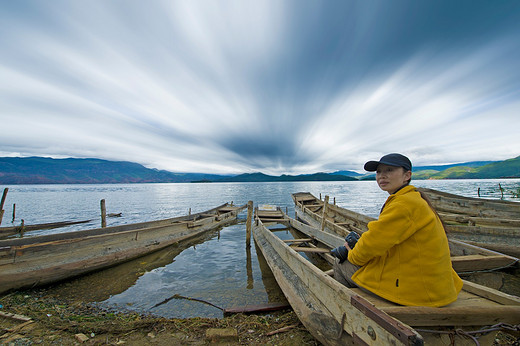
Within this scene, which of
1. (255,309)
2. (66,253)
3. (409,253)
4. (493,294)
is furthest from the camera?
(66,253)

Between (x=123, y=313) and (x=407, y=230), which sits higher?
(x=407, y=230)

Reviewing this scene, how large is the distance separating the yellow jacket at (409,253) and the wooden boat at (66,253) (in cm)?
1023

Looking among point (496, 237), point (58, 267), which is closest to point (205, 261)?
point (58, 267)

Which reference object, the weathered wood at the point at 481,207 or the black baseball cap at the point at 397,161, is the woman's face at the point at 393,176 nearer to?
the black baseball cap at the point at 397,161

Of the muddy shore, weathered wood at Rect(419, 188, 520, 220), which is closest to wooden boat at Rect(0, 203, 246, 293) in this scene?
the muddy shore

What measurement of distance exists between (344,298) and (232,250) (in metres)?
9.74

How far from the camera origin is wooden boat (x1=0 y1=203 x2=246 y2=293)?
6586 millimetres

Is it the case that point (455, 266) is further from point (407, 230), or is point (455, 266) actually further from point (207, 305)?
Answer: point (207, 305)

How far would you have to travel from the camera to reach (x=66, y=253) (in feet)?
25.1

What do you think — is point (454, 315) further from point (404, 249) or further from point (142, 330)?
point (142, 330)

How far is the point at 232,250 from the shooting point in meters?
12.0

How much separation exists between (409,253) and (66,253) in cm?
1095

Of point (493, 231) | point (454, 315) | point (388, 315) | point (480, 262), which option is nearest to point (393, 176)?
point (388, 315)

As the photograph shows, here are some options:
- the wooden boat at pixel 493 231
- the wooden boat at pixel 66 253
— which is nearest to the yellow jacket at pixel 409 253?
the wooden boat at pixel 493 231
